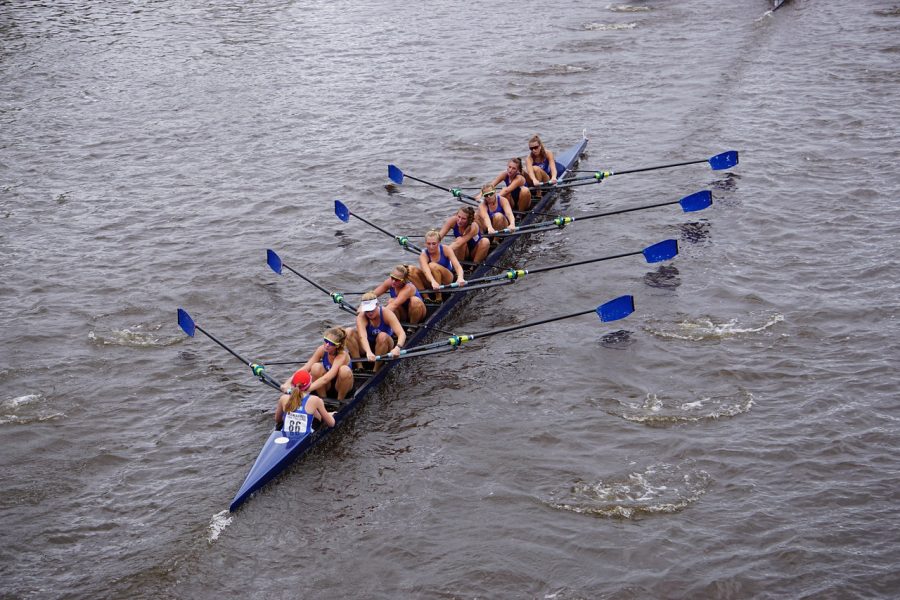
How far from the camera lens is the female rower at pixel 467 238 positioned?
1798 cm

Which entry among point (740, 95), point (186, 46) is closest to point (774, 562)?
point (740, 95)

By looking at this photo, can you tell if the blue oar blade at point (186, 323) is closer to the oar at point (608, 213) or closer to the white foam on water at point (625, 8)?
the oar at point (608, 213)

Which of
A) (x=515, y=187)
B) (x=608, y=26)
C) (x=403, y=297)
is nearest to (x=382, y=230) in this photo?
(x=403, y=297)

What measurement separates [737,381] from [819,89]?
1675 centimetres

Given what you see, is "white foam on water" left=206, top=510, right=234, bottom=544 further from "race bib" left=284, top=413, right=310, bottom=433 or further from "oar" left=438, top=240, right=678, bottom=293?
"oar" left=438, top=240, right=678, bottom=293

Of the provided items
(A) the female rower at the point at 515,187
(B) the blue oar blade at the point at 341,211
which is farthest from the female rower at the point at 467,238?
(B) the blue oar blade at the point at 341,211

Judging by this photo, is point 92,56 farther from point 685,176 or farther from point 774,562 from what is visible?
point 774,562

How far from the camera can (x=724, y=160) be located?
2145 centimetres

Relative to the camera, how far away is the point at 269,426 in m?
14.3

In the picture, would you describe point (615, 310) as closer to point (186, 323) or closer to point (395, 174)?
point (186, 323)

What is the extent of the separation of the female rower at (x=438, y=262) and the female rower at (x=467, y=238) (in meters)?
0.84

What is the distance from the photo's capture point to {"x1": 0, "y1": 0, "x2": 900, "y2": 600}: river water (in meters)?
11.7

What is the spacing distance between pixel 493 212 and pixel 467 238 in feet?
4.35

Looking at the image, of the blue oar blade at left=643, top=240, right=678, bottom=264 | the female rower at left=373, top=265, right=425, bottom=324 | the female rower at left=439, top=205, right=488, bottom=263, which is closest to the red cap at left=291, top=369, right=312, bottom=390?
the female rower at left=373, top=265, right=425, bottom=324
